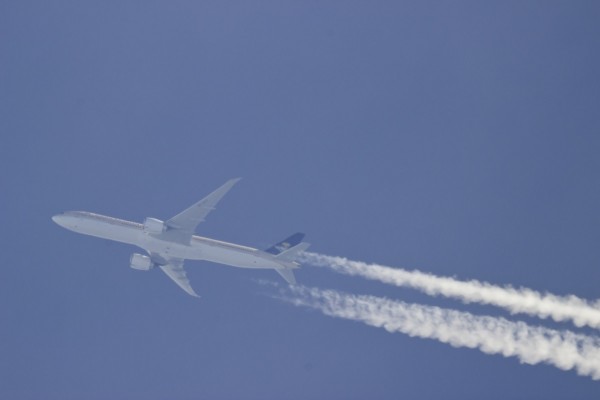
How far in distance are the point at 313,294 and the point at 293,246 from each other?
16.7 feet

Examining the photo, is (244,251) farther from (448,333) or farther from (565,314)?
(565,314)

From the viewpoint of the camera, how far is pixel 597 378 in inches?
2359

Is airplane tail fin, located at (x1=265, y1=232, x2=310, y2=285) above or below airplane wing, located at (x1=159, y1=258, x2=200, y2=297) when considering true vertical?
above

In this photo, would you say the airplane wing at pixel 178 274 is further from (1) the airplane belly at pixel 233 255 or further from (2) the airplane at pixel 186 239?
(1) the airplane belly at pixel 233 255

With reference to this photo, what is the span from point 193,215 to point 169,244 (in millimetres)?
3287

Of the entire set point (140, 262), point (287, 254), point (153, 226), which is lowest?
point (140, 262)

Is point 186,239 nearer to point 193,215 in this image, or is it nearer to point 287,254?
point 193,215

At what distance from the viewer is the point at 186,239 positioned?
6762 cm

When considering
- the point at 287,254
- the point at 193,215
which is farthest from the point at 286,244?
the point at 193,215

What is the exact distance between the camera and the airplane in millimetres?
66812

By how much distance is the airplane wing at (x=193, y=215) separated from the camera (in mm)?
66625

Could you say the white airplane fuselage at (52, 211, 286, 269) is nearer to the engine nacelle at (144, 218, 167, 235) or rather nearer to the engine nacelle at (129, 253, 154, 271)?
the engine nacelle at (144, 218, 167, 235)

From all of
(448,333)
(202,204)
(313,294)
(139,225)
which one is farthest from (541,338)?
(139,225)

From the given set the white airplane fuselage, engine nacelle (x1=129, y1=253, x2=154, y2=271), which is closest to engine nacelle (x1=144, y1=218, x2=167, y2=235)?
the white airplane fuselage
